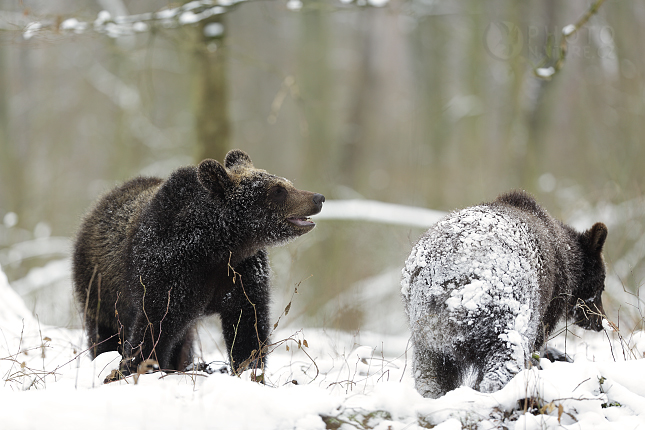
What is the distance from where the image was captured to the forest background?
8609 millimetres

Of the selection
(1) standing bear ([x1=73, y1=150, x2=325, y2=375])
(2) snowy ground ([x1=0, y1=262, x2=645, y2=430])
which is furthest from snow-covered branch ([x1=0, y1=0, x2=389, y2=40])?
(2) snowy ground ([x1=0, y1=262, x2=645, y2=430])

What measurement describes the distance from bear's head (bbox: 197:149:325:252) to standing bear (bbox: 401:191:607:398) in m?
0.94

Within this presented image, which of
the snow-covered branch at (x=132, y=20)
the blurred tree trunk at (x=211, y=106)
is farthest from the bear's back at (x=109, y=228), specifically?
the blurred tree trunk at (x=211, y=106)

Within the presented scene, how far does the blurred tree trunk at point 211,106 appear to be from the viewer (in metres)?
7.70

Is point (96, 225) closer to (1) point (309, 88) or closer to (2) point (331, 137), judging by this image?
(2) point (331, 137)

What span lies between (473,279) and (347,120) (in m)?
13.8

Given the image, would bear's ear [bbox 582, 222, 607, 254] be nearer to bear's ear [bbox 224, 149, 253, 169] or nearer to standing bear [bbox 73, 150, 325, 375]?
standing bear [bbox 73, 150, 325, 375]

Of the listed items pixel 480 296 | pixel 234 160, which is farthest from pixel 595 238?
pixel 234 160

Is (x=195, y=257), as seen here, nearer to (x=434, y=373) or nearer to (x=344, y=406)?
(x=344, y=406)

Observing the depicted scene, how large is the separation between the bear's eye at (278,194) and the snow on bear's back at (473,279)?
3.63 feet

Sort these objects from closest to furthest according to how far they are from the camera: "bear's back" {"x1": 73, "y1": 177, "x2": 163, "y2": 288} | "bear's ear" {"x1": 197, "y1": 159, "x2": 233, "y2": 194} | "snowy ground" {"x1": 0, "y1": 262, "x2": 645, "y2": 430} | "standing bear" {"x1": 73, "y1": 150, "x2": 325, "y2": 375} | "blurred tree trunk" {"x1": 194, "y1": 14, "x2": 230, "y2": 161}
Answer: "snowy ground" {"x1": 0, "y1": 262, "x2": 645, "y2": 430}
"standing bear" {"x1": 73, "y1": 150, "x2": 325, "y2": 375}
"bear's ear" {"x1": 197, "y1": 159, "x2": 233, "y2": 194}
"bear's back" {"x1": 73, "y1": 177, "x2": 163, "y2": 288}
"blurred tree trunk" {"x1": 194, "y1": 14, "x2": 230, "y2": 161}

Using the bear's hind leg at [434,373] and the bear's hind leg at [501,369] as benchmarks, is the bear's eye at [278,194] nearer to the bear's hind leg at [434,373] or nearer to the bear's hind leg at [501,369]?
the bear's hind leg at [434,373]

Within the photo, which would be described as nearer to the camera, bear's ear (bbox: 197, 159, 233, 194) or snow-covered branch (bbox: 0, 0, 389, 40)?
bear's ear (bbox: 197, 159, 233, 194)

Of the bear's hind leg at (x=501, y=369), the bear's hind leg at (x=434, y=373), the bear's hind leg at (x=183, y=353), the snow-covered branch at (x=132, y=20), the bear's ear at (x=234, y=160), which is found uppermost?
the snow-covered branch at (x=132, y=20)
